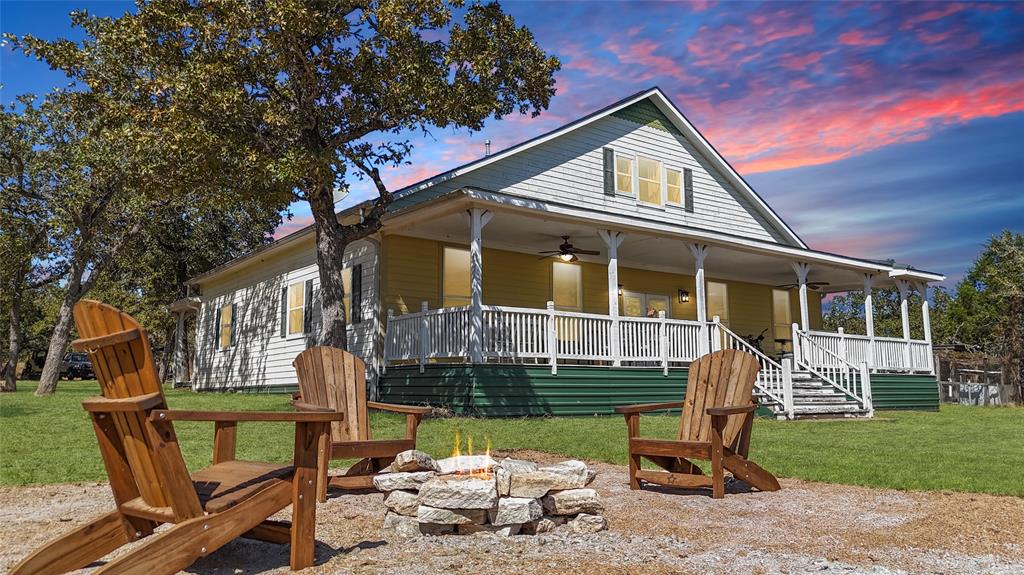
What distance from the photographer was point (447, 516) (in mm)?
4070

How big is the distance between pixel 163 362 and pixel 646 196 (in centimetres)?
2662

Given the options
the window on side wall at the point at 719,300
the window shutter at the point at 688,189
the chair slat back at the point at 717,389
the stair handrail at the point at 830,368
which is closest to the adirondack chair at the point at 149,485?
Result: the chair slat back at the point at 717,389

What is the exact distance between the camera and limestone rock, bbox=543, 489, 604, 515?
4.23 metres

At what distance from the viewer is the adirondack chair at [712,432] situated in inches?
207

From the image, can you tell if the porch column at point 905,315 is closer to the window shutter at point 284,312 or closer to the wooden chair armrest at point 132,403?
the window shutter at point 284,312

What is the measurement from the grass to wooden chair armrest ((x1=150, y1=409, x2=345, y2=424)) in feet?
12.8

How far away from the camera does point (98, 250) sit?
76.1ft

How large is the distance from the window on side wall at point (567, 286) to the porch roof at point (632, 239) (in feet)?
1.62

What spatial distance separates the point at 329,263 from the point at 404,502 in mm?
8614

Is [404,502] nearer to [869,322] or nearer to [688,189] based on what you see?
[688,189]

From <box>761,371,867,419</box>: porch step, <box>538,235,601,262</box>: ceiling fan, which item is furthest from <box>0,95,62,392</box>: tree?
<box>761,371,867,419</box>: porch step

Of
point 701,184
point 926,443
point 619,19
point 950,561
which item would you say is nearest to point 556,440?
point 926,443

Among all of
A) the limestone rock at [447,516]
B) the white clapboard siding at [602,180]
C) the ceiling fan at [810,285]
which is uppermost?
the white clapboard siding at [602,180]

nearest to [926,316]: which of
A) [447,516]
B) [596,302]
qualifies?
[596,302]
